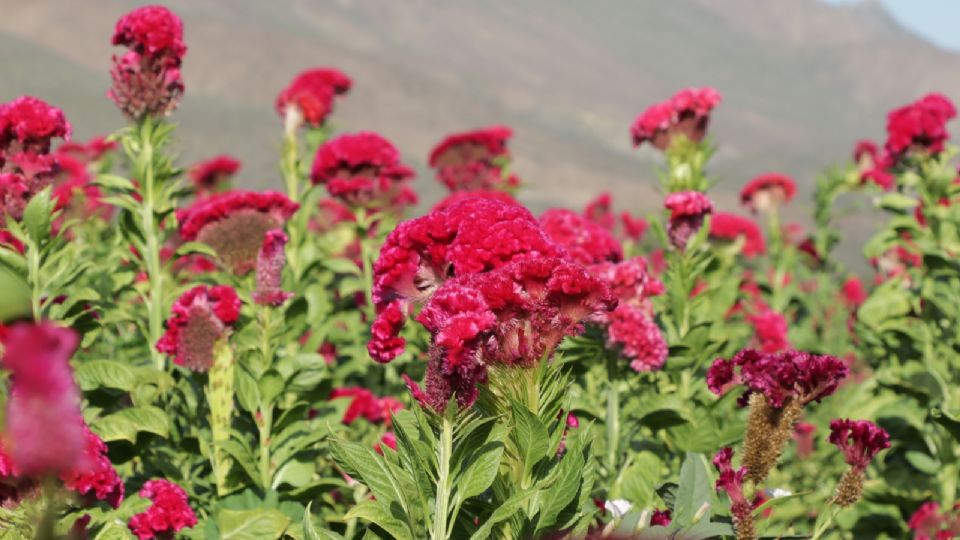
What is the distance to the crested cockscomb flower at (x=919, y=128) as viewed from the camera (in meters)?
4.65

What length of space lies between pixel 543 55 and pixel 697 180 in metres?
93.6

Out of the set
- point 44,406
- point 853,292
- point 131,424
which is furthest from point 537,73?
point 44,406

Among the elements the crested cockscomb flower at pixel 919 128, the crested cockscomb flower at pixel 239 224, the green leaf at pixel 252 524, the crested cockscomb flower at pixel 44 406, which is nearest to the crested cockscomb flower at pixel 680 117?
the crested cockscomb flower at pixel 919 128

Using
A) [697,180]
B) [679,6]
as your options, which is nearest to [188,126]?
[697,180]

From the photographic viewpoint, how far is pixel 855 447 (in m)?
2.06

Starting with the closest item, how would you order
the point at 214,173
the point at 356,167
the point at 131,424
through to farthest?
the point at 131,424 < the point at 356,167 < the point at 214,173

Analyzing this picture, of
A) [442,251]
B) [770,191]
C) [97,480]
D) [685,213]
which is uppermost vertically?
[770,191]

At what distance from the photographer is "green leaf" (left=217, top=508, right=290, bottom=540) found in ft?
8.65

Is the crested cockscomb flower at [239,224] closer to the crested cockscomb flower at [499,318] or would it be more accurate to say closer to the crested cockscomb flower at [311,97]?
the crested cockscomb flower at [311,97]

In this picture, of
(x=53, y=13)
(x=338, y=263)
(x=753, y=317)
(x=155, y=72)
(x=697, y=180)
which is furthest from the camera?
(x=53, y=13)

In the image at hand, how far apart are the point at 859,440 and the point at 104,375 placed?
206 centimetres

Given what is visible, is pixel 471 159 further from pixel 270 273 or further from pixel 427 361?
pixel 427 361

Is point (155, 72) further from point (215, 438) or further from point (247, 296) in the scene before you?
point (215, 438)

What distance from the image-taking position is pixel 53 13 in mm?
54656
